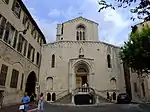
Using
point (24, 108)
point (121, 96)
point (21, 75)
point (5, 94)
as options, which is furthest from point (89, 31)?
point (24, 108)

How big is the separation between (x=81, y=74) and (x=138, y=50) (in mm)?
14314

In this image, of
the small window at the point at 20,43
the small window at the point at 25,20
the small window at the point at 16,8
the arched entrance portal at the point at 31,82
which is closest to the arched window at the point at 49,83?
the arched entrance portal at the point at 31,82

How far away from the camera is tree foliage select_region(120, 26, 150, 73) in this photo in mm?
16969

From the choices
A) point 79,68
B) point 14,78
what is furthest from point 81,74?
point 14,78

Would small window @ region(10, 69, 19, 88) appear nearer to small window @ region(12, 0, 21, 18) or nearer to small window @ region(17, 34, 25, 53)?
small window @ region(17, 34, 25, 53)

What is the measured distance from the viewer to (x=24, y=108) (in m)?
11.2

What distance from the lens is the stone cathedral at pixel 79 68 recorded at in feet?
95.1

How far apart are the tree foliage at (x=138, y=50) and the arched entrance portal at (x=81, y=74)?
428 inches

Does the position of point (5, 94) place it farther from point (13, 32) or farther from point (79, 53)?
point (79, 53)

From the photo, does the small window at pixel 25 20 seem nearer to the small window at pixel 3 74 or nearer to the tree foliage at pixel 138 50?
the small window at pixel 3 74

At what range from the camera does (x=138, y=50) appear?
58.2 ft

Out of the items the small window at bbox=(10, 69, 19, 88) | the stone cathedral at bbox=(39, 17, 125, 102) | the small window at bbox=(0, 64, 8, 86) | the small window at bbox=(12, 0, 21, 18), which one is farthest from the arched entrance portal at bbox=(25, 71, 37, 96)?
the small window at bbox=(0, 64, 8, 86)

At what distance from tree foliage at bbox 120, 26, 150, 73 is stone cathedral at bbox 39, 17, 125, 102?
10074 millimetres

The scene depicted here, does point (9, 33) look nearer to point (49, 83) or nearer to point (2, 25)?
point (2, 25)
